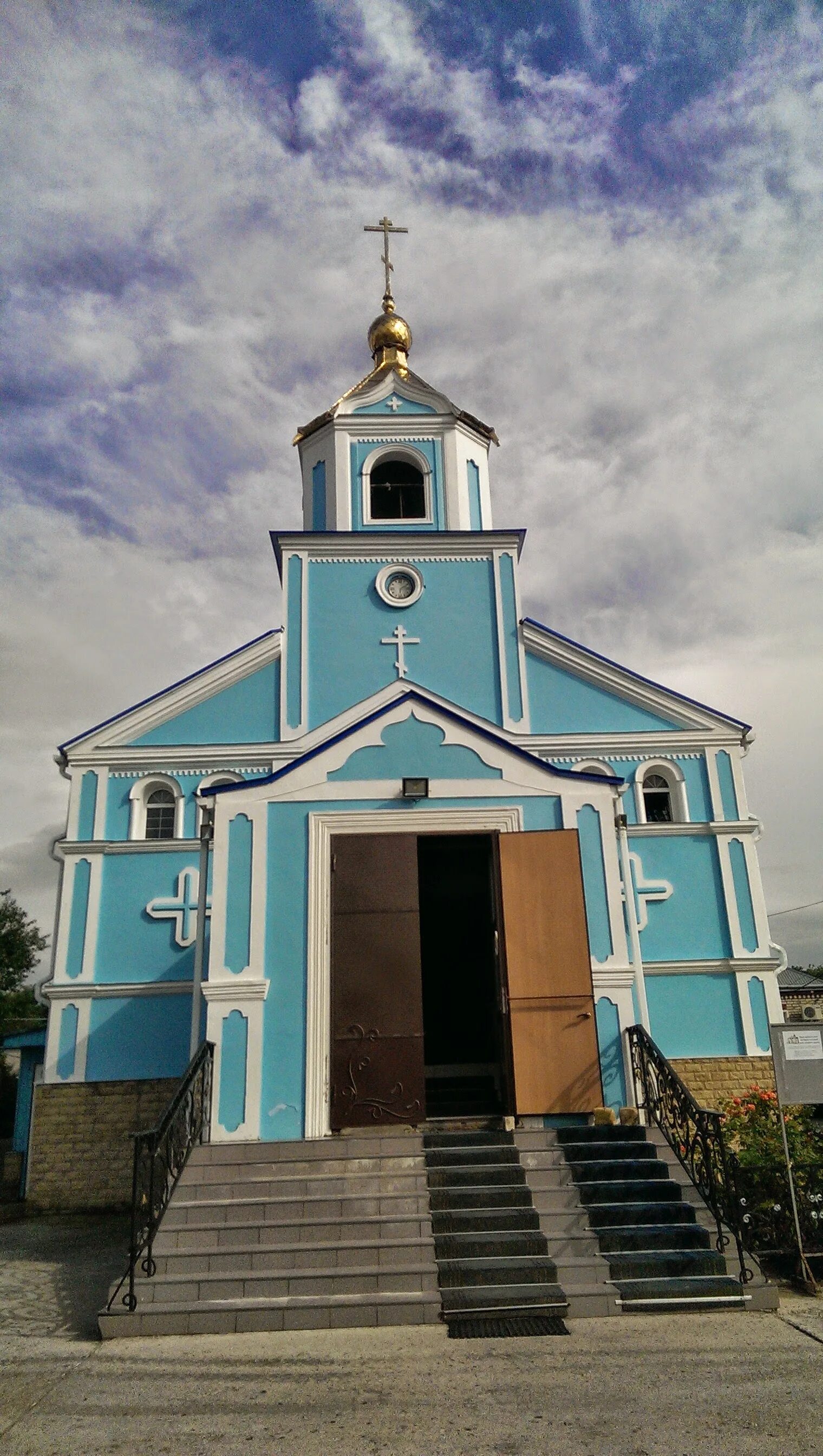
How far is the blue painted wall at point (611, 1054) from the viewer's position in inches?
354

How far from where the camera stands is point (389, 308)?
18.2 m

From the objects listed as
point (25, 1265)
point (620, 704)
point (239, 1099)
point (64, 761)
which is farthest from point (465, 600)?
point (25, 1265)

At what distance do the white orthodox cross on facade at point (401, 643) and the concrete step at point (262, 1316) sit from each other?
8.65 metres

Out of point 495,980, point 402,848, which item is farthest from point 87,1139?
point 402,848

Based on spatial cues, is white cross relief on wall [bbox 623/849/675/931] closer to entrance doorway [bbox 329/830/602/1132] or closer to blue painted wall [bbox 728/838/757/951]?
blue painted wall [bbox 728/838/757/951]

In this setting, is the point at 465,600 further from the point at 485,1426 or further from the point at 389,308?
the point at 485,1426

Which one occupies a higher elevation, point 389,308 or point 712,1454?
point 389,308

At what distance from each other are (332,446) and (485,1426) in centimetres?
1350

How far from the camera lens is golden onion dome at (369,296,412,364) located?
17766 millimetres

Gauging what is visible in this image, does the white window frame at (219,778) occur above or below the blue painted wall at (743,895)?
above

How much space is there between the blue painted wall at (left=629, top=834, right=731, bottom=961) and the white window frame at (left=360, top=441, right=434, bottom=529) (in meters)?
5.76

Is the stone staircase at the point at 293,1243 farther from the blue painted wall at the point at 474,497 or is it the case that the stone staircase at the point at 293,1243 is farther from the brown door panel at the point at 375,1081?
the blue painted wall at the point at 474,497

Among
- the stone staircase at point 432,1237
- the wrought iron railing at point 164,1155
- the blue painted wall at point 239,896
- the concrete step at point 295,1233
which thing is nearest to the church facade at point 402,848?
the blue painted wall at point 239,896

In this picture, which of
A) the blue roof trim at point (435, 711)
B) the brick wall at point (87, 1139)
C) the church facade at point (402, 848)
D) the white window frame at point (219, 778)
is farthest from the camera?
the white window frame at point (219, 778)
